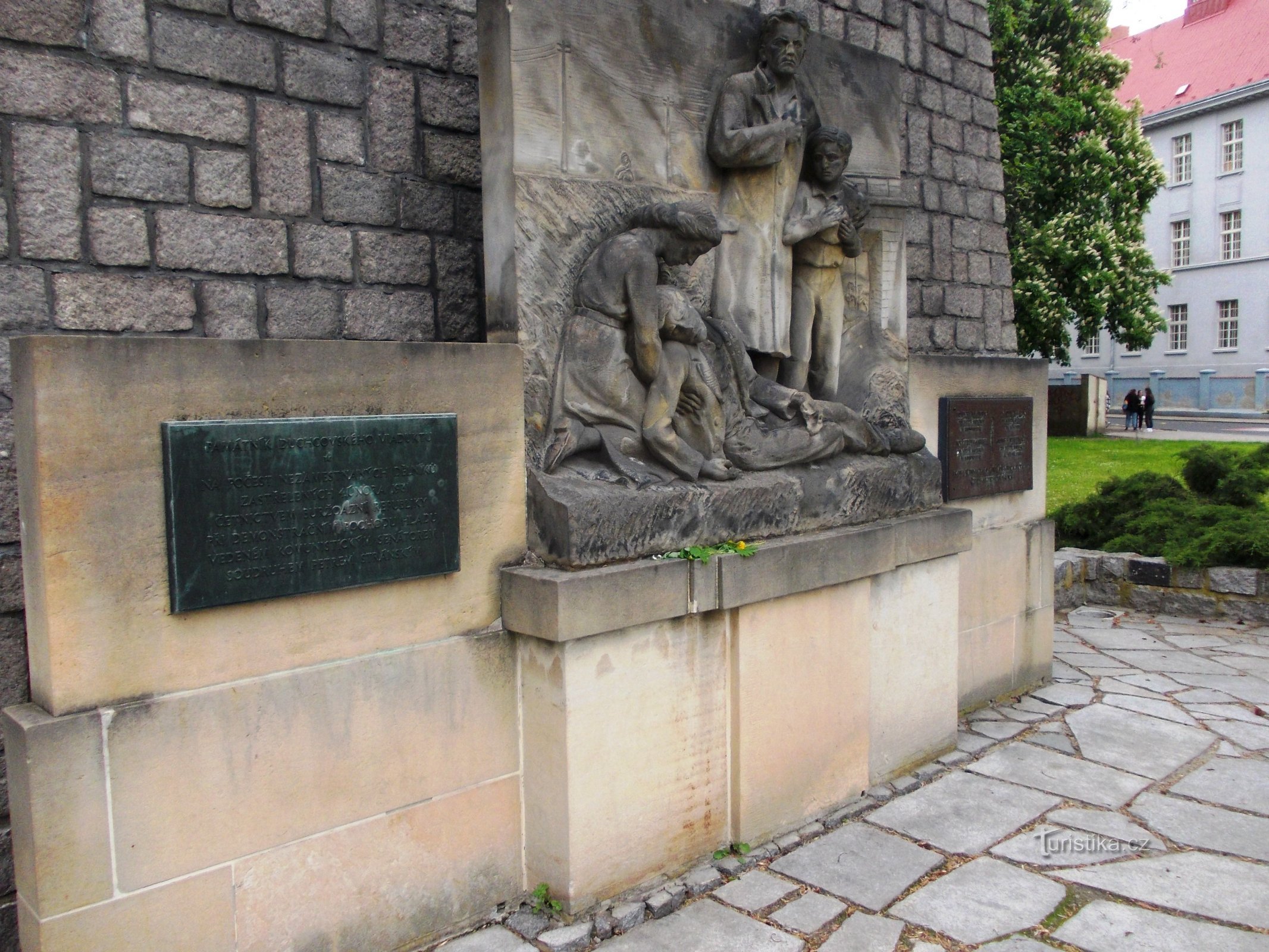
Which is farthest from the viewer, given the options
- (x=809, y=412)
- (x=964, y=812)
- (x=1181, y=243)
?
(x=1181, y=243)

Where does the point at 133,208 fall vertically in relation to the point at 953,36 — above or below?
below

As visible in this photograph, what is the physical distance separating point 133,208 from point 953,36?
603 centimetres

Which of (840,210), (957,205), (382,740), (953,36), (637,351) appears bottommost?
(382,740)

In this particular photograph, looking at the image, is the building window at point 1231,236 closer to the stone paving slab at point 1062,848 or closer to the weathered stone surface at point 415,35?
the stone paving slab at point 1062,848

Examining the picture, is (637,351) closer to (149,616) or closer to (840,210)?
(840,210)

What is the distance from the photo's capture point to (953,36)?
289 inches

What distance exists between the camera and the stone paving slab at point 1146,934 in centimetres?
304

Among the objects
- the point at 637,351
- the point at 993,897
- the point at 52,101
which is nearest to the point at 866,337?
the point at 637,351

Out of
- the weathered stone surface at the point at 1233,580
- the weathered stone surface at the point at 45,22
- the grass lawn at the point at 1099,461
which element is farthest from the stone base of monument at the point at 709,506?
the grass lawn at the point at 1099,461

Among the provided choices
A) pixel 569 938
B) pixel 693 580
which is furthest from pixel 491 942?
pixel 693 580

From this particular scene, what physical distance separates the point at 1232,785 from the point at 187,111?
5014 millimetres

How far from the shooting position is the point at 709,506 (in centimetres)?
372

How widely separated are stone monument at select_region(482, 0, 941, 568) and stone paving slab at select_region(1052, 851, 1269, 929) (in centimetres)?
163

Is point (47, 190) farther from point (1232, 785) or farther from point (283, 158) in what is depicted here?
point (1232, 785)
